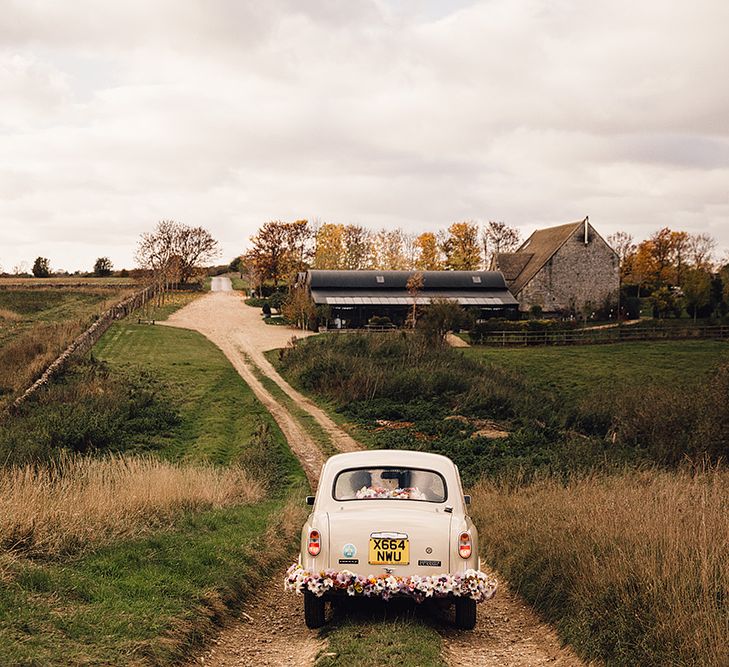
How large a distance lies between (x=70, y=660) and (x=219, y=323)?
64407 mm

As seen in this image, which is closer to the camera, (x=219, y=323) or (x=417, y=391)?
(x=417, y=391)

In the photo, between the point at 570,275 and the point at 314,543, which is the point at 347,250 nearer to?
the point at 570,275

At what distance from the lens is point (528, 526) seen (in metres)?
12.2

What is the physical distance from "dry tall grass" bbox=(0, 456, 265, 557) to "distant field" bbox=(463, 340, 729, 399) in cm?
2902

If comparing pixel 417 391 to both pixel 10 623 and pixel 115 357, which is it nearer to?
pixel 115 357

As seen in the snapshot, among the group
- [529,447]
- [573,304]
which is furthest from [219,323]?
[529,447]

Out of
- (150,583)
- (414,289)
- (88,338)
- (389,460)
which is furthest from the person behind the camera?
(414,289)

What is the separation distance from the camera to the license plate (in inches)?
340

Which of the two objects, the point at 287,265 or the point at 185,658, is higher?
the point at 287,265

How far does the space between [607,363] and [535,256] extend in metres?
30.8

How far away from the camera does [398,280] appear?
247 feet

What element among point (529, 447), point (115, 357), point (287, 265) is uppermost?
point (287, 265)

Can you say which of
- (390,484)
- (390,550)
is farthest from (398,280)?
(390,550)

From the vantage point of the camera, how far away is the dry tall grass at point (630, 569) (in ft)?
23.8
